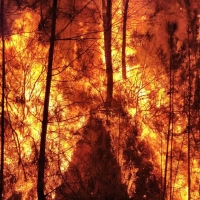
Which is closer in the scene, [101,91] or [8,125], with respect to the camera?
[8,125]

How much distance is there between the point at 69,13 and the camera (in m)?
11.8

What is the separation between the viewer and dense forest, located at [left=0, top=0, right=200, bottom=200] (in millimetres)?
11055

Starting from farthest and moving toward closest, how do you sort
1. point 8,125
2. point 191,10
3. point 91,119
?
point 191,10 → point 91,119 → point 8,125

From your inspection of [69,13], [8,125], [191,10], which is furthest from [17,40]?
[191,10]

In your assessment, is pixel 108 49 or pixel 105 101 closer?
pixel 105 101

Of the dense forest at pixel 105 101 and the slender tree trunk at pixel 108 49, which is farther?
the slender tree trunk at pixel 108 49

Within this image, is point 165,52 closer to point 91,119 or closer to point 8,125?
point 91,119

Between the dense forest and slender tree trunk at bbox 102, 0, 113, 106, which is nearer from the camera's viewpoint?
the dense forest

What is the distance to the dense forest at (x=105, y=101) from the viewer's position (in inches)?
435

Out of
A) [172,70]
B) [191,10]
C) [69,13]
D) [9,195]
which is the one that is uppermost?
[191,10]

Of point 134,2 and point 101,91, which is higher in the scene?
point 134,2

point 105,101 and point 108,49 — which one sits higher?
point 108,49

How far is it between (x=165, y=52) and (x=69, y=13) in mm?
3605

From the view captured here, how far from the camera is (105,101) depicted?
39.1ft
